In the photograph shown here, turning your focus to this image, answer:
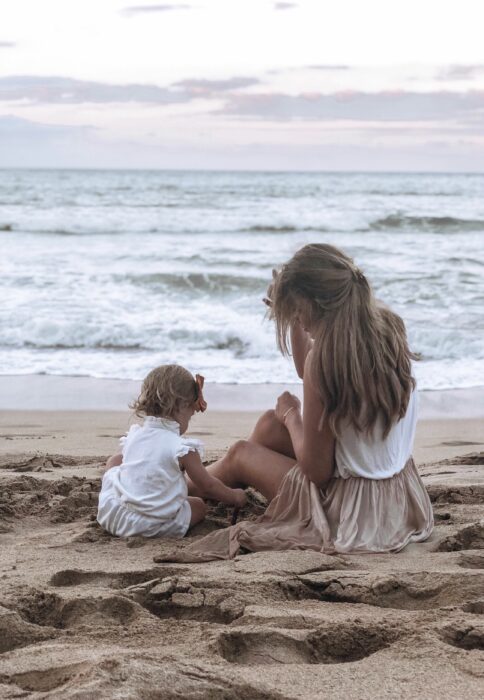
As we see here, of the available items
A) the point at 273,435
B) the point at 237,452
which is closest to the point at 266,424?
the point at 273,435

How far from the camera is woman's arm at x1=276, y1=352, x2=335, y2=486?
A: 3121 mm

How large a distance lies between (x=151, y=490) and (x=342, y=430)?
0.86m

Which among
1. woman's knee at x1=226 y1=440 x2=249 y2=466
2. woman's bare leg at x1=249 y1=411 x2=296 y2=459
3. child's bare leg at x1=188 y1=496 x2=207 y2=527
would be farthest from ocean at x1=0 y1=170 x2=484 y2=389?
child's bare leg at x1=188 y1=496 x2=207 y2=527

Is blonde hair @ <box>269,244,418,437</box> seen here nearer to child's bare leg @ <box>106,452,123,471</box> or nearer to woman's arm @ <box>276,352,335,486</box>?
woman's arm @ <box>276,352,335,486</box>

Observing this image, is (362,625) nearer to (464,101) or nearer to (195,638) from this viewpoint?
(195,638)

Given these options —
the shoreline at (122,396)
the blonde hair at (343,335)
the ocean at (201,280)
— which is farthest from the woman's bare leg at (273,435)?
the shoreline at (122,396)

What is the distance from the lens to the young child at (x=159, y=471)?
349cm

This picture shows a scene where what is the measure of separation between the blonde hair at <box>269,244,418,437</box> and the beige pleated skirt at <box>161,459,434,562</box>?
302 millimetres

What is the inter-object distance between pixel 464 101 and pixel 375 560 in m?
36.9

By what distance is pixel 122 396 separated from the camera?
22.3 ft

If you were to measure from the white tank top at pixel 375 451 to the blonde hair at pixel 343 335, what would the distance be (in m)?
0.06

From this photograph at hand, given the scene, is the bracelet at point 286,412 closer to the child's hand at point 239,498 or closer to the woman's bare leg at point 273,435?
the woman's bare leg at point 273,435

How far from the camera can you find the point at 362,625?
240 centimetres

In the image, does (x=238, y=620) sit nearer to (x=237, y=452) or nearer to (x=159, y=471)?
(x=159, y=471)
